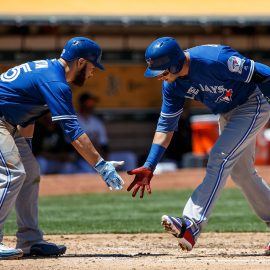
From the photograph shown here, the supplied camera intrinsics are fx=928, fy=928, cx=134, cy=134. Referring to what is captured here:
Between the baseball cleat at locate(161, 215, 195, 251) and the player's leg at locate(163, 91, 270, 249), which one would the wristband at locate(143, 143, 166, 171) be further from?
the baseball cleat at locate(161, 215, 195, 251)

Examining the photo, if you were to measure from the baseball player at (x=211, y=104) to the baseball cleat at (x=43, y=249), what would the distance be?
83cm

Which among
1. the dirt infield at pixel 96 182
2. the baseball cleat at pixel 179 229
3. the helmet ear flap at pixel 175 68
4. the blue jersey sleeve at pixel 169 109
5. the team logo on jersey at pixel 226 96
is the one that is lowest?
the dirt infield at pixel 96 182

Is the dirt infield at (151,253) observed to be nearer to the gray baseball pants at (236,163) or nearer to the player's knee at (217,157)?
the gray baseball pants at (236,163)

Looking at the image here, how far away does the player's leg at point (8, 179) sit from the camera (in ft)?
24.0

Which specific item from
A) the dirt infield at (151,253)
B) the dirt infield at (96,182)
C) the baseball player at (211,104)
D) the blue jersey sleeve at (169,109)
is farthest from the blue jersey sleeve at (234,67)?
the dirt infield at (96,182)

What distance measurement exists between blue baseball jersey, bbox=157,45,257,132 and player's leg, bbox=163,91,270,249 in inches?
4.3

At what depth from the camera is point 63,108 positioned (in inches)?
283

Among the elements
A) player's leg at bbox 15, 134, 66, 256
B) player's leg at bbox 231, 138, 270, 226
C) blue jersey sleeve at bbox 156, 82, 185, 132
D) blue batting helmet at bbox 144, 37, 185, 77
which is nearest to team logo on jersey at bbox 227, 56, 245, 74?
blue batting helmet at bbox 144, 37, 185, 77

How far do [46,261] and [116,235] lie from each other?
209 centimetres

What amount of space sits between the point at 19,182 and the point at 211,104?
1.74m

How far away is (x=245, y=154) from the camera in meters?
7.99

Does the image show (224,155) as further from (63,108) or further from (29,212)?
(29,212)

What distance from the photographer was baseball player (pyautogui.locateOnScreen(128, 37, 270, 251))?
7457 millimetres

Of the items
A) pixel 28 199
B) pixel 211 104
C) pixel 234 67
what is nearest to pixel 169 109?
pixel 211 104
